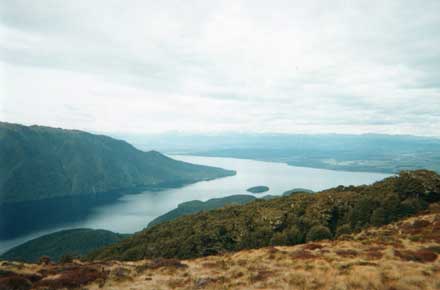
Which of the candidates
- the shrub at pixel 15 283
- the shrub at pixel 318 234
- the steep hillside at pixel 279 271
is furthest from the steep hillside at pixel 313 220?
the shrub at pixel 15 283

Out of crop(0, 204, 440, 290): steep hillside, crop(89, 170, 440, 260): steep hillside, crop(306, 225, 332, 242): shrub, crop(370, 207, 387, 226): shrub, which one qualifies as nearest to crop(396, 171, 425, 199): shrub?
crop(89, 170, 440, 260): steep hillside

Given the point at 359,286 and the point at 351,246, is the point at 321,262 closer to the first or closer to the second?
the point at 359,286

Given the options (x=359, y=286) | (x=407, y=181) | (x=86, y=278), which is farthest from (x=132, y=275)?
(x=407, y=181)

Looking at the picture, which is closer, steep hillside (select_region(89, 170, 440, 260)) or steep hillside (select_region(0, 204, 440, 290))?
steep hillside (select_region(0, 204, 440, 290))

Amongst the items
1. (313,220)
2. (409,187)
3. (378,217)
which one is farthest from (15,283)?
(409,187)

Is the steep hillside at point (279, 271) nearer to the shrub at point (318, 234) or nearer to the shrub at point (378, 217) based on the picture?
the shrub at point (378, 217)

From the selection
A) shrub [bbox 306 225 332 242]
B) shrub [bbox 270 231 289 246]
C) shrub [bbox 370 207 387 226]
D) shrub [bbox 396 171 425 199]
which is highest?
shrub [bbox 396 171 425 199]

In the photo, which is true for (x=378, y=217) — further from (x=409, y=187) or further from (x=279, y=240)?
(x=279, y=240)

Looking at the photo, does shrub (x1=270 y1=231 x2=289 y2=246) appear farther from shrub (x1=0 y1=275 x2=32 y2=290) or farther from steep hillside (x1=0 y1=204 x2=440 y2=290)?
shrub (x1=0 y1=275 x2=32 y2=290)
